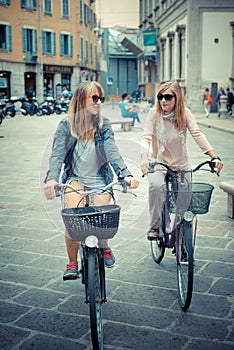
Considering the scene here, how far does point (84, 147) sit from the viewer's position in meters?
3.73

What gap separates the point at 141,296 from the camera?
13.1 feet

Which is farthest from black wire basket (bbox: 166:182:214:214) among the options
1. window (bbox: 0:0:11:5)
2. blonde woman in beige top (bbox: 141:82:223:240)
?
window (bbox: 0:0:11:5)

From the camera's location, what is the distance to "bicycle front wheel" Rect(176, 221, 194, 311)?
140 inches

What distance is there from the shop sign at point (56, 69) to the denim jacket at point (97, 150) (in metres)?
42.1

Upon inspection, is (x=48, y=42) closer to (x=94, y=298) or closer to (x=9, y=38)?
(x=9, y=38)

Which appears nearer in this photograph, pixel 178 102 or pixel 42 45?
pixel 178 102

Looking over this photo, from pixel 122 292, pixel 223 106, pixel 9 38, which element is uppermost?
pixel 9 38

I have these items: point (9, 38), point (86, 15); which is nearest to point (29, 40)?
point (9, 38)

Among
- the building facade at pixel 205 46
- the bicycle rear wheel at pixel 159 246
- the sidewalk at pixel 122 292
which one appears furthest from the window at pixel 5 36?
the bicycle rear wheel at pixel 159 246

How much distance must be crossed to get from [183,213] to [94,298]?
1124 mm

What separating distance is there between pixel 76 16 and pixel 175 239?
4656 cm

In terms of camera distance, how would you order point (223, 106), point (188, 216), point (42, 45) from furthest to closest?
1. point (42, 45)
2. point (223, 106)
3. point (188, 216)

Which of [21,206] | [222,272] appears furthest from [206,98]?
[222,272]

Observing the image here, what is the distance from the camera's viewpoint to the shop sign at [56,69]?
1763 inches
